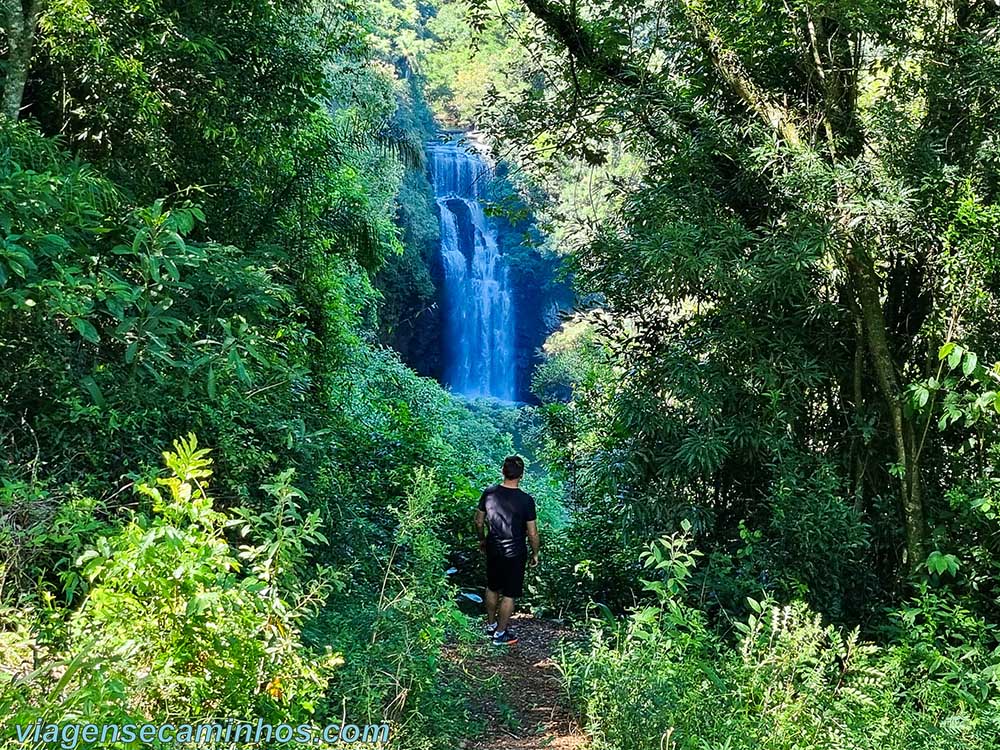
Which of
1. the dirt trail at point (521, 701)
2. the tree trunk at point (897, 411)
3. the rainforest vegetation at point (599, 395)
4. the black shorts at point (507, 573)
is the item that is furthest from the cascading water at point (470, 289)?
the tree trunk at point (897, 411)

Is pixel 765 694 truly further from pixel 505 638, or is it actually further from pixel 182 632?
pixel 505 638

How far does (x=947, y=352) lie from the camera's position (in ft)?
12.3

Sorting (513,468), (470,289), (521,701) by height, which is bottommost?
(521,701)

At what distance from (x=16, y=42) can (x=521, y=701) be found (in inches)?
166

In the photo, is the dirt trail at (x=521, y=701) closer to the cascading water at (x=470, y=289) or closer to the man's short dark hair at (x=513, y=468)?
the man's short dark hair at (x=513, y=468)

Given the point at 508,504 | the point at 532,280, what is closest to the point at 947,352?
the point at 508,504

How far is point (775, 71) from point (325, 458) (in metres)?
3.70

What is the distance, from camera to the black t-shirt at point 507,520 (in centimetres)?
Answer: 577

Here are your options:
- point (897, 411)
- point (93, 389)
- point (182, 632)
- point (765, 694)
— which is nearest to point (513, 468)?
point (897, 411)

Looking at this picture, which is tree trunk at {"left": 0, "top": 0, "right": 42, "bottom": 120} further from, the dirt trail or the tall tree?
the dirt trail

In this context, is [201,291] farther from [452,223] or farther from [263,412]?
[452,223]

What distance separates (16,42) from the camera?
13.8ft

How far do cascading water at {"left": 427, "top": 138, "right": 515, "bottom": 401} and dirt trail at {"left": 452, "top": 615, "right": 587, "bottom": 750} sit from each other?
23.0 meters

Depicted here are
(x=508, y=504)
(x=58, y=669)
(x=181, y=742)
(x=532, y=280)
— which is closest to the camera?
(x=181, y=742)
